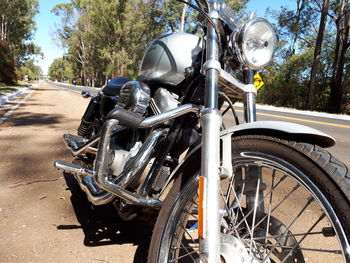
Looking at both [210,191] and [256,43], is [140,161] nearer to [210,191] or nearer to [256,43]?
[210,191]

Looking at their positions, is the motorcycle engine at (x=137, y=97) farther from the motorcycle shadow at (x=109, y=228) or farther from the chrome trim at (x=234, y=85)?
the motorcycle shadow at (x=109, y=228)

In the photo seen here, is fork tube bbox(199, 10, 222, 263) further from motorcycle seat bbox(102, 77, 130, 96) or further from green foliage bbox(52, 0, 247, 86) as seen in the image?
green foliage bbox(52, 0, 247, 86)

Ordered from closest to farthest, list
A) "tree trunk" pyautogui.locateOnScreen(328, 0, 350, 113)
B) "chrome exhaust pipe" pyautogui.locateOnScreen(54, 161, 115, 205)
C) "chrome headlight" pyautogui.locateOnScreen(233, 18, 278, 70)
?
"chrome headlight" pyautogui.locateOnScreen(233, 18, 278, 70) → "chrome exhaust pipe" pyautogui.locateOnScreen(54, 161, 115, 205) → "tree trunk" pyautogui.locateOnScreen(328, 0, 350, 113)

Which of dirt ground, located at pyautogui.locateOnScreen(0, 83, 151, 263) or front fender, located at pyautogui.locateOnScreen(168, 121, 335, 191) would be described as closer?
front fender, located at pyautogui.locateOnScreen(168, 121, 335, 191)

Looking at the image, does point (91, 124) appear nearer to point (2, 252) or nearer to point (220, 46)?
point (2, 252)

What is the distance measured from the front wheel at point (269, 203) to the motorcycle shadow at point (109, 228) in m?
0.76

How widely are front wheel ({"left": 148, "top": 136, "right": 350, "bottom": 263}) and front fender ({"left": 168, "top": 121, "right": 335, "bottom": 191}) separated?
0.03 m

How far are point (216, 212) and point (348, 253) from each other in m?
0.46

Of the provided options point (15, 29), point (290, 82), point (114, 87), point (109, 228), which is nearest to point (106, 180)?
point (109, 228)

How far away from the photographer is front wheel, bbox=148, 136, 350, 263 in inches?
41.1

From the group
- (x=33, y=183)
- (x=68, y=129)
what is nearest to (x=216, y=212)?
(x=33, y=183)

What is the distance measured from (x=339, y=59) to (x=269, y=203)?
21.3 metres

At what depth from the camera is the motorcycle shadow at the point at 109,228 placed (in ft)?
7.33

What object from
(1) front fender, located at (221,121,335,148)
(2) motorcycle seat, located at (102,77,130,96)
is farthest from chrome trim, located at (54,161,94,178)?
(1) front fender, located at (221,121,335,148)
